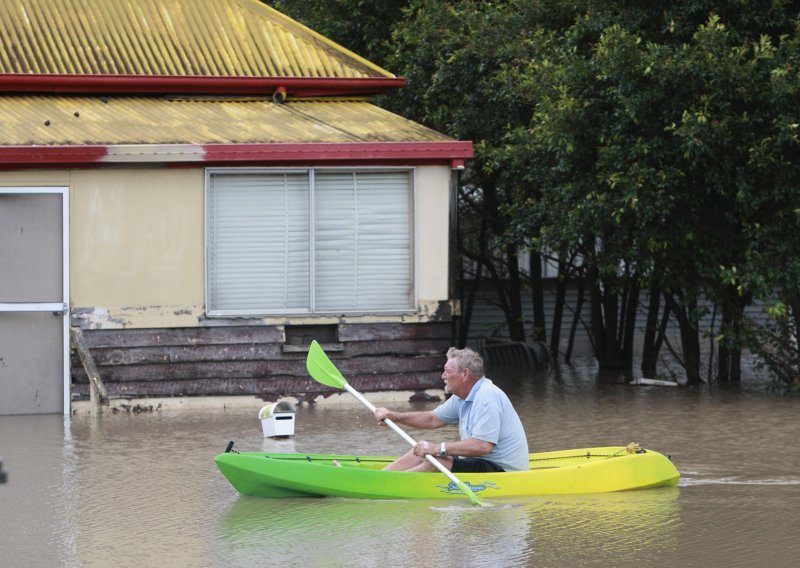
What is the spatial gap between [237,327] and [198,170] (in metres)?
1.85

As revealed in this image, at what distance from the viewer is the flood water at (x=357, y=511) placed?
7727mm

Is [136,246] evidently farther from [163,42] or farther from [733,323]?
[733,323]

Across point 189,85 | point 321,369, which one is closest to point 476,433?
point 321,369

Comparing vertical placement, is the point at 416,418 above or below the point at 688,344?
below

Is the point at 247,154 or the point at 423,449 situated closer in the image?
the point at 423,449

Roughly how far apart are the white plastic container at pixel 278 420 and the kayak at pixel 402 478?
113 inches

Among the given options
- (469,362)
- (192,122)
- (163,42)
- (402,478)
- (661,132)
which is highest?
(163,42)

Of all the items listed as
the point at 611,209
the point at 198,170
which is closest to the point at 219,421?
the point at 198,170

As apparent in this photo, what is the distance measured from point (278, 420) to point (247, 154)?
11.9 feet

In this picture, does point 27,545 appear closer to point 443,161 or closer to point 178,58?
point 443,161

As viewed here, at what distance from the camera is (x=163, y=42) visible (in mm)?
17719

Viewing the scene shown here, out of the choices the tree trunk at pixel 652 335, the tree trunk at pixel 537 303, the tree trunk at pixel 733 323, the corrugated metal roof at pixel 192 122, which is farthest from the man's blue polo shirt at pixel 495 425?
the tree trunk at pixel 537 303

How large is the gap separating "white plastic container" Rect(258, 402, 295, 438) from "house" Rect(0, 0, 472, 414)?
8.78 feet

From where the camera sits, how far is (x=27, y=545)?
8.08m
